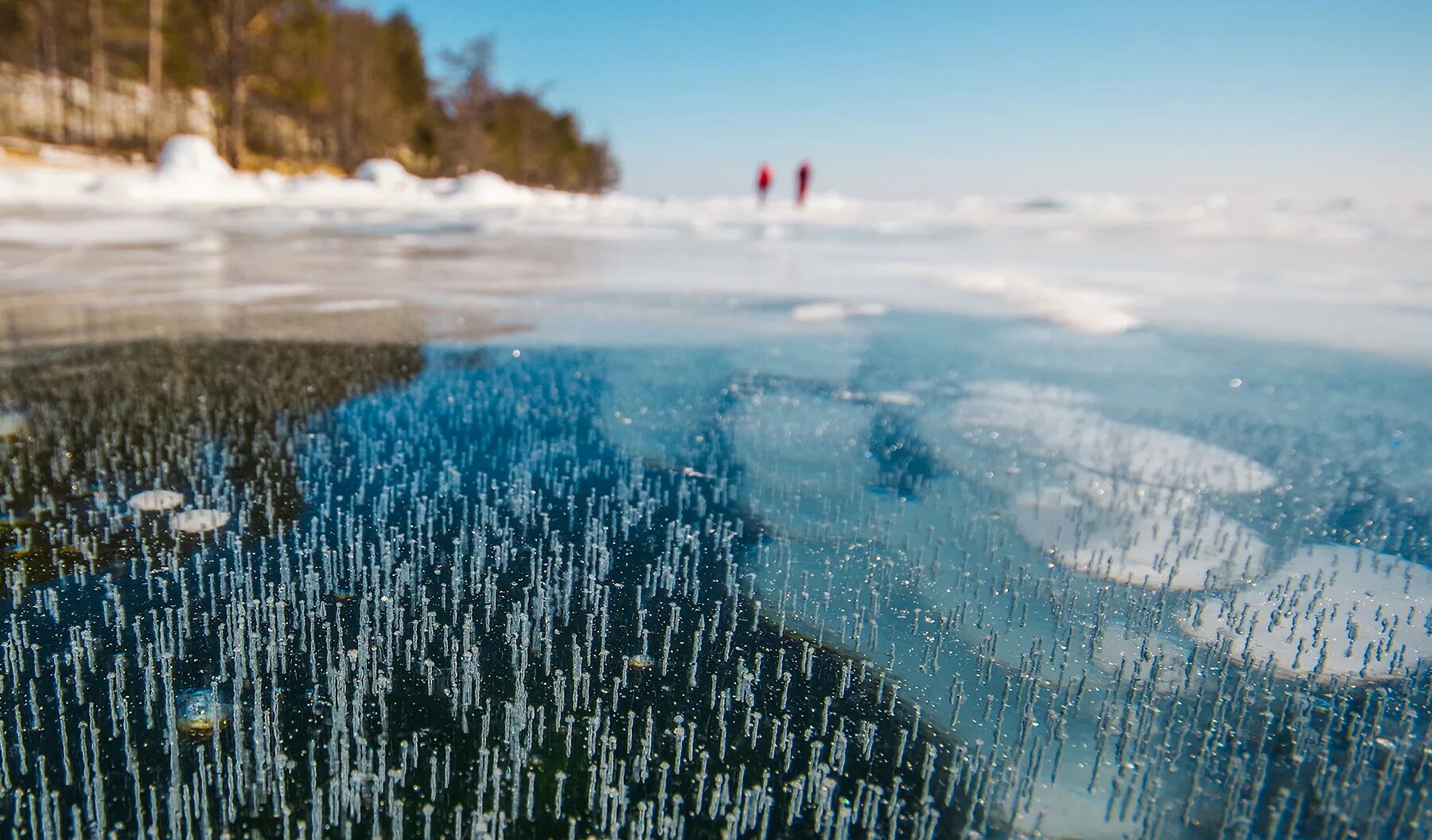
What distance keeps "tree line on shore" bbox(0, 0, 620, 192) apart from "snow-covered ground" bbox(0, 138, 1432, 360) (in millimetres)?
8665

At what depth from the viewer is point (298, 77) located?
1393 inches

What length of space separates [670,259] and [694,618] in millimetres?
11203

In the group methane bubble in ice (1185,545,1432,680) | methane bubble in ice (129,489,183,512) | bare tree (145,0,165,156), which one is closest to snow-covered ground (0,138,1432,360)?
methane bubble in ice (129,489,183,512)


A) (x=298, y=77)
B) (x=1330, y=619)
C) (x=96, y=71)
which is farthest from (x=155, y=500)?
(x=298, y=77)

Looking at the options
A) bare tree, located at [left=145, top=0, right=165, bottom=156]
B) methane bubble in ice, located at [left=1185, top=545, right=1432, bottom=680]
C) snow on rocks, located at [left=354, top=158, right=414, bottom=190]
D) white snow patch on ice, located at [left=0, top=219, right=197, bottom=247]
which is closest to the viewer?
methane bubble in ice, located at [left=1185, top=545, right=1432, bottom=680]

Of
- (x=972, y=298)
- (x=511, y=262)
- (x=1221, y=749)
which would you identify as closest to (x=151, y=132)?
(x=511, y=262)

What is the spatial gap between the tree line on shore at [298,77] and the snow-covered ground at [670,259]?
8.67m

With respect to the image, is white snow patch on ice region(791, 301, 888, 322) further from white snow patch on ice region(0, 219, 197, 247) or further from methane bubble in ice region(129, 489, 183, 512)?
white snow patch on ice region(0, 219, 197, 247)

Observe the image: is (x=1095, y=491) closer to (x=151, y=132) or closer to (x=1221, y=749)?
(x=1221, y=749)

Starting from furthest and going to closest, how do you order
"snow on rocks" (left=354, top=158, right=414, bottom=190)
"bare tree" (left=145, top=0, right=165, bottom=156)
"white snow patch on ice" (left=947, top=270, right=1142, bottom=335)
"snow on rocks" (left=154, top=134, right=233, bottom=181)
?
"snow on rocks" (left=354, top=158, right=414, bottom=190)
"bare tree" (left=145, top=0, right=165, bottom=156)
"snow on rocks" (left=154, top=134, right=233, bottom=181)
"white snow patch on ice" (left=947, top=270, right=1142, bottom=335)

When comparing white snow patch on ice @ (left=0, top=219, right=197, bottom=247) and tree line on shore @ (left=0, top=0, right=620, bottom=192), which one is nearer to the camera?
white snow patch on ice @ (left=0, top=219, right=197, bottom=247)

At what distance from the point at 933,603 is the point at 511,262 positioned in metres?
10.4

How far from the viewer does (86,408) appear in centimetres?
439

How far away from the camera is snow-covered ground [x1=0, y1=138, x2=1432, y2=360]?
8352 millimetres
